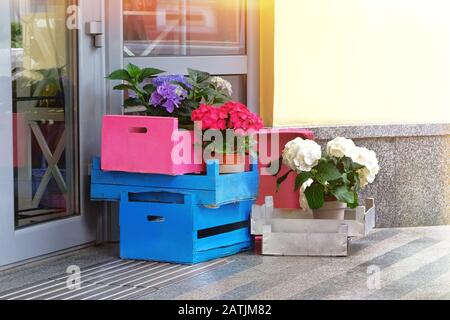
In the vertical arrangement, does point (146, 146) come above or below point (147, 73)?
below

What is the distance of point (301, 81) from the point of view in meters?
5.69

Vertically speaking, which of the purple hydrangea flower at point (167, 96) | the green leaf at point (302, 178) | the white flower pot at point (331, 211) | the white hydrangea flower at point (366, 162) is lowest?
the white flower pot at point (331, 211)

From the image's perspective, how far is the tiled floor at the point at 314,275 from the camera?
4.28 meters

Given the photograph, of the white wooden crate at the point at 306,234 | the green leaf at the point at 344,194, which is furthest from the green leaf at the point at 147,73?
the green leaf at the point at 344,194

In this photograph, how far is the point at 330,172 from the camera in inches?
195

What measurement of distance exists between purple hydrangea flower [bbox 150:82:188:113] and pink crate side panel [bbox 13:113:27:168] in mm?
618

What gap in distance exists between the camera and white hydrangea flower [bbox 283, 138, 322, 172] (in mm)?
4930

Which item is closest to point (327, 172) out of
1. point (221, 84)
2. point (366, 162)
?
point (366, 162)

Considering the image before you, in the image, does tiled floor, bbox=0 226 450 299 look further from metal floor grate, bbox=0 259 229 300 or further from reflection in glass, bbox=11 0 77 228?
reflection in glass, bbox=11 0 77 228

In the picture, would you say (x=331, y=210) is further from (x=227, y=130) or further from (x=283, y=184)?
(x=227, y=130)

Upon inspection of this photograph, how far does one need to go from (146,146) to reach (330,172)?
0.89 meters

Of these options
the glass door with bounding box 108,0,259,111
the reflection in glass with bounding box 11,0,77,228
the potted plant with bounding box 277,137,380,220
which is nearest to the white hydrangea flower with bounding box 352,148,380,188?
the potted plant with bounding box 277,137,380,220

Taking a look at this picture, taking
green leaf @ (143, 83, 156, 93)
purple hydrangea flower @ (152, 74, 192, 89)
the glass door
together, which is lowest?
green leaf @ (143, 83, 156, 93)

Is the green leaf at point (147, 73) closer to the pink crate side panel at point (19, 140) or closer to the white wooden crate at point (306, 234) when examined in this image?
the pink crate side panel at point (19, 140)
